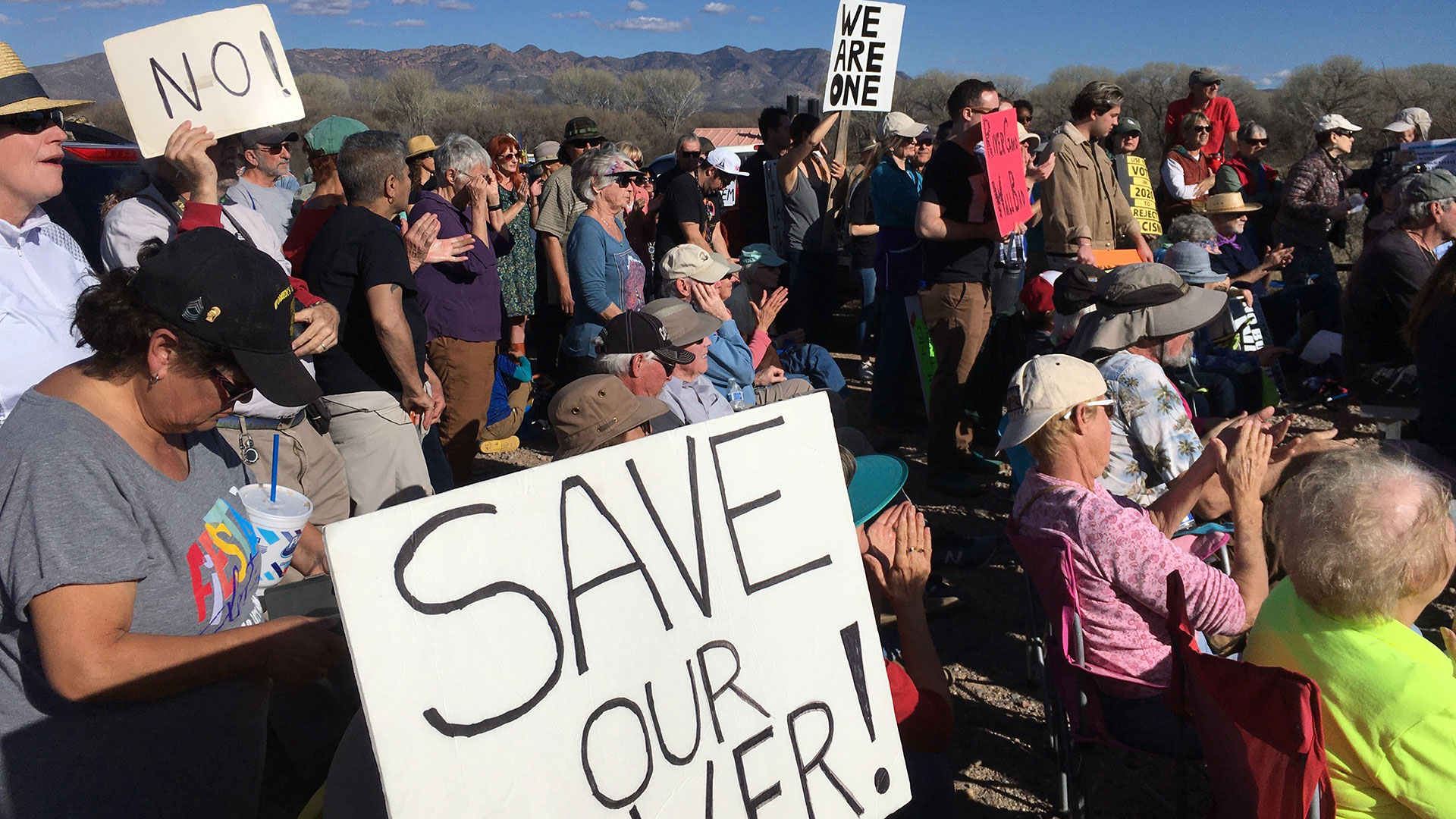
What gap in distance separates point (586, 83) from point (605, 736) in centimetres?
6560

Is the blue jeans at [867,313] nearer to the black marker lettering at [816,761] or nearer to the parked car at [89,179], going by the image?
the parked car at [89,179]

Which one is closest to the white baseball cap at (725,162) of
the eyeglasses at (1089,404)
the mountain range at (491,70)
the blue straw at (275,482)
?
the blue straw at (275,482)

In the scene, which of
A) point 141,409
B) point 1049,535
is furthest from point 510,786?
point 1049,535

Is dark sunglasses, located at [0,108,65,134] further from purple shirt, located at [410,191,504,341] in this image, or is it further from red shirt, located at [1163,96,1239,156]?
red shirt, located at [1163,96,1239,156]

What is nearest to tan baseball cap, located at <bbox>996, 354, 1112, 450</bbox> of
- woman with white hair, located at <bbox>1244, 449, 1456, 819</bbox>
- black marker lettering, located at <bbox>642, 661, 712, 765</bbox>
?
woman with white hair, located at <bbox>1244, 449, 1456, 819</bbox>

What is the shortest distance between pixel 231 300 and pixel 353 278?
196 centimetres

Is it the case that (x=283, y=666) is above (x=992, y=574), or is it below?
above

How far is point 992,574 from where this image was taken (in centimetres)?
457

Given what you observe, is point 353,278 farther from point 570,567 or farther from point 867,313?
point 867,313

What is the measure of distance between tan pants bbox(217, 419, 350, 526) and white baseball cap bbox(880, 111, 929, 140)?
485 cm

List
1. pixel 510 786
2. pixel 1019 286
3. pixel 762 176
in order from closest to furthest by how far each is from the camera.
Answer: pixel 510 786 < pixel 1019 286 < pixel 762 176

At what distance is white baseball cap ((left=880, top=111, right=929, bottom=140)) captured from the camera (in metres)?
6.90

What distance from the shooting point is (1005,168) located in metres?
5.04

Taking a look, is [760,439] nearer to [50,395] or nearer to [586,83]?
[50,395]
